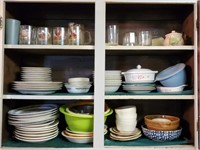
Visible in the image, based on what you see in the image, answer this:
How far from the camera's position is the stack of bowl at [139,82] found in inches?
45.9

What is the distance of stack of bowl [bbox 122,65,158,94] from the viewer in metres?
1.17

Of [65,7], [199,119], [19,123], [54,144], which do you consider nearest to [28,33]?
[65,7]

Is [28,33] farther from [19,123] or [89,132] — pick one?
[89,132]

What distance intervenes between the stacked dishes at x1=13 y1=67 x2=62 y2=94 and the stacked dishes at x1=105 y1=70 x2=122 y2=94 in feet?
0.86

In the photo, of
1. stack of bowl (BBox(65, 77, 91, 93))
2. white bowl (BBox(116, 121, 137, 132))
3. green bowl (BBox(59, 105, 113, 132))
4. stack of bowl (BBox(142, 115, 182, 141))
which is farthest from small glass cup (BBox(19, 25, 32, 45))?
stack of bowl (BBox(142, 115, 182, 141))

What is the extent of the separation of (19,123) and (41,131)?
0.12 m

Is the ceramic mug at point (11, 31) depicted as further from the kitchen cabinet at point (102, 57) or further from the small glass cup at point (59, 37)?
the small glass cup at point (59, 37)

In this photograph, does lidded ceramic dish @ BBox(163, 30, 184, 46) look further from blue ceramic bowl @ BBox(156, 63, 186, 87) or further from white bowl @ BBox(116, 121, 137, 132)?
white bowl @ BBox(116, 121, 137, 132)

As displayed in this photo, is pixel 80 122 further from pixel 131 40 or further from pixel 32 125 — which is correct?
pixel 131 40

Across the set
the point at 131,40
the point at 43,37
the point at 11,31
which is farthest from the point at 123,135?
the point at 11,31

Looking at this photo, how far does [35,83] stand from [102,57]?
1.23 ft

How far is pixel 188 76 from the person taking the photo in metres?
1.23

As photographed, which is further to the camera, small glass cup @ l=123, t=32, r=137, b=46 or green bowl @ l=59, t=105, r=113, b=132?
small glass cup @ l=123, t=32, r=137, b=46

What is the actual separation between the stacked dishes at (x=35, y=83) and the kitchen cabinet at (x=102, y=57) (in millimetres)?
37
